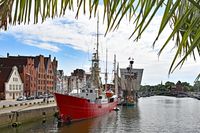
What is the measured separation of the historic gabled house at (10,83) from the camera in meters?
86.4

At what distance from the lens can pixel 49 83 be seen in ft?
402

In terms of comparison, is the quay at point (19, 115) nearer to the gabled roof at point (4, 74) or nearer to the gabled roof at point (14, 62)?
the gabled roof at point (4, 74)

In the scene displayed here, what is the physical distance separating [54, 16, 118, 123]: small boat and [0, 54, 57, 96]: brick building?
31.3m

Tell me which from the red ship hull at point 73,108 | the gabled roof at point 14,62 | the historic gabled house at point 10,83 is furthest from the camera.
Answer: the gabled roof at point 14,62

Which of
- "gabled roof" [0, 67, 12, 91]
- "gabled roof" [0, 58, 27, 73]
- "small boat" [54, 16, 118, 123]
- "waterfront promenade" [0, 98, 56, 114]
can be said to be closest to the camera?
"waterfront promenade" [0, 98, 56, 114]

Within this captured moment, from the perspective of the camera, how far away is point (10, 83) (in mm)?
88750

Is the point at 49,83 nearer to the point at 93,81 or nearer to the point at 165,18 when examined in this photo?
the point at 93,81

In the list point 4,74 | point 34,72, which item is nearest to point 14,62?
point 34,72

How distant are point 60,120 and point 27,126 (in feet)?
23.2

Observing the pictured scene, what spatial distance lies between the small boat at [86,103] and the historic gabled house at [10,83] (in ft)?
81.7

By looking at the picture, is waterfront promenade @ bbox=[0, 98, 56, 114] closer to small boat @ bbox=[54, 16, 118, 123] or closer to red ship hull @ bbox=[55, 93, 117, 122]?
red ship hull @ bbox=[55, 93, 117, 122]

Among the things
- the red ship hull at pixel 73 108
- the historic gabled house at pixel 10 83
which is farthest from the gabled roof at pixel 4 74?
the red ship hull at pixel 73 108

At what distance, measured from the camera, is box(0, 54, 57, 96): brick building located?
9994 cm

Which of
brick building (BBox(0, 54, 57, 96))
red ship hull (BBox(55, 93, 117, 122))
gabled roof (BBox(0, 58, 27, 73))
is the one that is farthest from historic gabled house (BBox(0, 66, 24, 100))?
red ship hull (BBox(55, 93, 117, 122))
